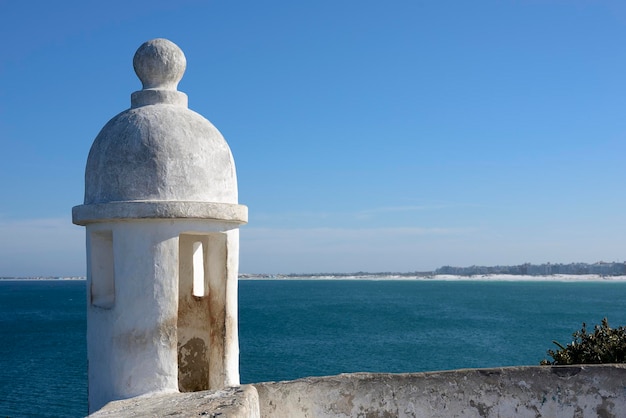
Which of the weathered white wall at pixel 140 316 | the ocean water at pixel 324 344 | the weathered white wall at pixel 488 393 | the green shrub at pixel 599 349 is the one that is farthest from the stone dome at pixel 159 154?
the ocean water at pixel 324 344

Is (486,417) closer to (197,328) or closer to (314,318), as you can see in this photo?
(197,328)

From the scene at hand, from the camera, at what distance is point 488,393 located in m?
3.94

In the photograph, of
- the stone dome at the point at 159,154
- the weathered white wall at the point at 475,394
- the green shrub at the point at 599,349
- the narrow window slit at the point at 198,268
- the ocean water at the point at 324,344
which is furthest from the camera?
the ocean water at the point at 324,344

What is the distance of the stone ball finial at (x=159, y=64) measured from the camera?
4.92 meters

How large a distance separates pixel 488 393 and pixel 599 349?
682 cm

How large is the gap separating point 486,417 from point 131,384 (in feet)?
7.40

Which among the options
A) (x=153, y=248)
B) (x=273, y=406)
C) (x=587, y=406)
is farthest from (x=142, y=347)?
(x=587, y=406)

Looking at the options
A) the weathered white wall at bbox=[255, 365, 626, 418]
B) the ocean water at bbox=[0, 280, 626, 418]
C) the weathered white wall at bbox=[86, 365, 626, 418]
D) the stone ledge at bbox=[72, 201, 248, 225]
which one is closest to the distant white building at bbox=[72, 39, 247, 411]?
the stone ledge at bbox=[72, 201, 248, 225]

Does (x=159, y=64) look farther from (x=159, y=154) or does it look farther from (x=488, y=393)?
(x=488, y=393)

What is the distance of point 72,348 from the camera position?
4259 centimetres

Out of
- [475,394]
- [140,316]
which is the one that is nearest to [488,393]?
[475,394]

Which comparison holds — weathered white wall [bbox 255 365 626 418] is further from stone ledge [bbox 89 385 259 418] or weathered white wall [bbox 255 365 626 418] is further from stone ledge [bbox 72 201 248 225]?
stone ledge [bbox 72 201 248 225]

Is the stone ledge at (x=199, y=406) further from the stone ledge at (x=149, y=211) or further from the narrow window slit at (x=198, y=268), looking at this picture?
the narrow window slit at (x=198, y=268)

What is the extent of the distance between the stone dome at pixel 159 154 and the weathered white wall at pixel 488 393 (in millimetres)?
1604
